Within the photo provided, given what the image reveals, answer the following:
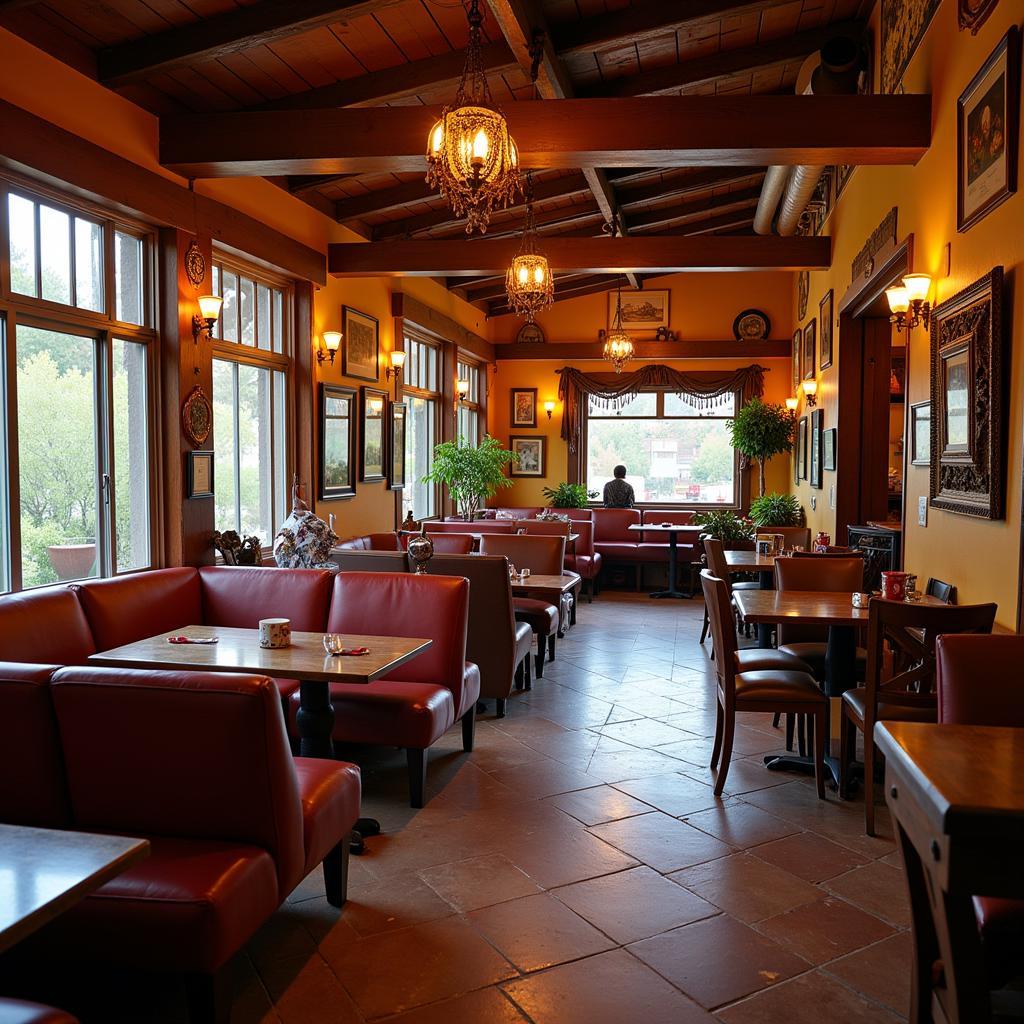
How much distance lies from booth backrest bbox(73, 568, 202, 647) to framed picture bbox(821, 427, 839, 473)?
18.1 ft

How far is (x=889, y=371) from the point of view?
7496 mm

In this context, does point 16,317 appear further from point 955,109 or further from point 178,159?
point 955,109

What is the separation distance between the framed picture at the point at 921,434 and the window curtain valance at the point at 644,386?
7.27 m

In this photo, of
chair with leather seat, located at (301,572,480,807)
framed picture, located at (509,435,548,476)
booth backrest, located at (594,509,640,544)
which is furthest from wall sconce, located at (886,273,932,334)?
framed picture, located at (509,435,548,476)

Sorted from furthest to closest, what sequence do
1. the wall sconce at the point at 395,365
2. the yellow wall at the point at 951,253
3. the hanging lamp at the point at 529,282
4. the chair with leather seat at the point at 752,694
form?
the wall sconce at the point at 395,365 → the hanging lamp at the point at 529,282 → the chair with leather seat at the point at 752,694 → the yellow wall at the point at 951,253

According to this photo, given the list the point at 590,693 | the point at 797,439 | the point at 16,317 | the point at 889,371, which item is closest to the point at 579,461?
the point at 797,439

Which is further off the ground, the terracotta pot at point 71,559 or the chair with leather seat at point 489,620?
the terracotta pot at point 71,559

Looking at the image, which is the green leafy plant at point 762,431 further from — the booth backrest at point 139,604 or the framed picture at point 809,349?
the booth backrest at point 139,604

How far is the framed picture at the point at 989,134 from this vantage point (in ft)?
11.8

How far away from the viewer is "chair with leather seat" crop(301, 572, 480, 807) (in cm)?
383

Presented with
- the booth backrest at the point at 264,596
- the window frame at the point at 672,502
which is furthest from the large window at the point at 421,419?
the booth backrest at the point at 264,596

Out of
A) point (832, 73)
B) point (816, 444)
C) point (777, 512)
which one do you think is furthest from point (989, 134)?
point (777, 512)

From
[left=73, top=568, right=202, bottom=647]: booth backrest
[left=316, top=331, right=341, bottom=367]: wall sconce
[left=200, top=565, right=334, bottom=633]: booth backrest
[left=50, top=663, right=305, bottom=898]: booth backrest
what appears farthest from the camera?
[left=316, top=331, right=341, bottom=367]: wall sconce

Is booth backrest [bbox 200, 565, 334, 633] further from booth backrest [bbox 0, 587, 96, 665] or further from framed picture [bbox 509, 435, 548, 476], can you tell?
framed picture [bbox 509, 435, 548, 476]
